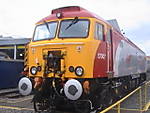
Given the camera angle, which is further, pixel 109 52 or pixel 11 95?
pixel 11 95

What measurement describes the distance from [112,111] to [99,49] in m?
3.20

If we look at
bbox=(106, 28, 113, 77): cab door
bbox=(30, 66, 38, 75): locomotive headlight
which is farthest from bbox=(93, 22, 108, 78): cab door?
bbox=(30, 66, 38, 75): locomotive headlight

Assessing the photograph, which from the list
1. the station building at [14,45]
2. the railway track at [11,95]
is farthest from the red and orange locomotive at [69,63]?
the station building at [14,45]

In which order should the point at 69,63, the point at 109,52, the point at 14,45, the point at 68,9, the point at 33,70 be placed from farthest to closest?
the point at 14,45, the point at 109,52, the point at 68,9, the point at 33,70, the point at 69,63

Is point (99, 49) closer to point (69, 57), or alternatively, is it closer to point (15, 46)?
point (69, 57)

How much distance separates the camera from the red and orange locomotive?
7867 mm

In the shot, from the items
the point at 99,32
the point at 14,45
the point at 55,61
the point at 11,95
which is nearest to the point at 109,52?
the point at 99,32

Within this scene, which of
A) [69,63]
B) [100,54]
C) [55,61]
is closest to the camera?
[69,63]

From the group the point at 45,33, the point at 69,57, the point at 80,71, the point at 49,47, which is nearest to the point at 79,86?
the point at 80,71

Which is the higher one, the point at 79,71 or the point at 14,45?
the point at 14,45

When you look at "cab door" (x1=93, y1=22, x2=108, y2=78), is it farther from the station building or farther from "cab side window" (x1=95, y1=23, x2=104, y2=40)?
the station building

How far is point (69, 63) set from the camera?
803 centimetres

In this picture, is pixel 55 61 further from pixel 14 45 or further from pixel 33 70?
pixel 14 45

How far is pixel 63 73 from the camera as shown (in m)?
8.02
